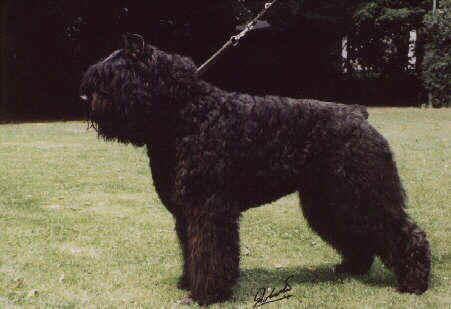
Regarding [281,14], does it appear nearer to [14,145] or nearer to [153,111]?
[14,145]

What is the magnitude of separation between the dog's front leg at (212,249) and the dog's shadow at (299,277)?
0.41m

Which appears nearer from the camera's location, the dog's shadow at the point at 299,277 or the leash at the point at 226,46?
the leash at the point at 226,46

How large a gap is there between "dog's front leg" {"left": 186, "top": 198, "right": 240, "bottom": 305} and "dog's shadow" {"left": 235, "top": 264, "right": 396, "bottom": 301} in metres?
0.41

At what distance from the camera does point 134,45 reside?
3932mm

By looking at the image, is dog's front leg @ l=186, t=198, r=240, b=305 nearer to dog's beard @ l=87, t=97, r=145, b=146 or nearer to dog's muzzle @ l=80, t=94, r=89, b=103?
dog's beard @ l=87, t=97, r=145, b=146

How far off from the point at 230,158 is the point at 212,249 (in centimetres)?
74

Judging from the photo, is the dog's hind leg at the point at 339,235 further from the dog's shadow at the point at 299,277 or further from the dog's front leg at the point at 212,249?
the dog's front leg at the point at 212,249
